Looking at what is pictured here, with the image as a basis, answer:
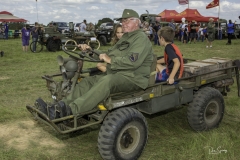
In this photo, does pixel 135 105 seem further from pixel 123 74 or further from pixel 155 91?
pixel 123 74

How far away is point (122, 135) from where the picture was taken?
3809mm

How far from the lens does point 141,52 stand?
3980 mm

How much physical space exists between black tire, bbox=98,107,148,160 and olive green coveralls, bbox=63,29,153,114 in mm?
298

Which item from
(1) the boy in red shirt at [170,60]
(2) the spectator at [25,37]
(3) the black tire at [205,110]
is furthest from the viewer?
(2) the spectator at [25,37]

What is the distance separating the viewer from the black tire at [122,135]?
361cm

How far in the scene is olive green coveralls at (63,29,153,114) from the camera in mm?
3672

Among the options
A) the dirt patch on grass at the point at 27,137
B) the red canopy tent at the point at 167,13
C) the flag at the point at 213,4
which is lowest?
the dirt patch on grass at the point at 27,137

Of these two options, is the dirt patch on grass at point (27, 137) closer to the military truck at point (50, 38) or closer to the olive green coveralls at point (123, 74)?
the olive green coveralls at point (123, 74)

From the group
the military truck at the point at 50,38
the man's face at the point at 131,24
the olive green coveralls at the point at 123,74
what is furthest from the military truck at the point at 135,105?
the military truck at the point at 50,38

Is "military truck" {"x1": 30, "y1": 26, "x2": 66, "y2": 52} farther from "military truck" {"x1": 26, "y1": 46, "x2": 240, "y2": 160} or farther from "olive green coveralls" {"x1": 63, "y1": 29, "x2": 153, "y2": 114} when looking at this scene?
"olive green coveralls" {"x1": 63, "y1": 29, "x2": 153, "y2": 114}

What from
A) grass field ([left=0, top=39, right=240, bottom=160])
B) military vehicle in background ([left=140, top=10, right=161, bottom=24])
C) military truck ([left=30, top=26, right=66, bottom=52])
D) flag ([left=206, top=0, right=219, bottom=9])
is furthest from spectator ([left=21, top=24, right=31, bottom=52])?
flag ([left=206, top=0, right=219, bottom=9])

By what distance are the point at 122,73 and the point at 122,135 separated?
80cm

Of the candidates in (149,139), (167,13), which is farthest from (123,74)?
(167,13)

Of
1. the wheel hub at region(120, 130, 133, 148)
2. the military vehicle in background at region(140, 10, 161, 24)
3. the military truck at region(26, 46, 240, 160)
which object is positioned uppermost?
the military vehicle in background at region(140, 10, 161, 24)
